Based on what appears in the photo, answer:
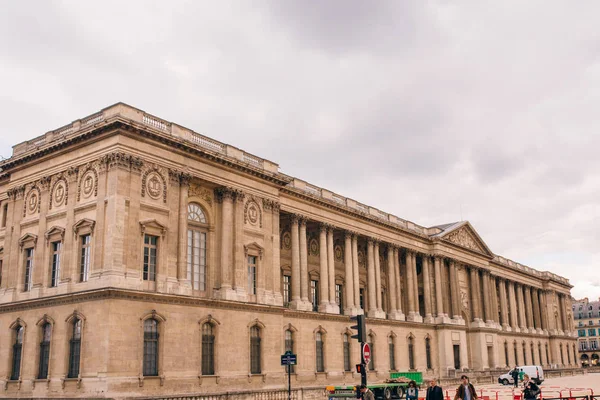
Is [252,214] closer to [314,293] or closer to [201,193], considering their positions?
[201,193]

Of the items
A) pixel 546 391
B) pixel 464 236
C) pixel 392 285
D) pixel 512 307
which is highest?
pixel 464 236

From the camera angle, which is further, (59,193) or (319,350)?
(319,350)

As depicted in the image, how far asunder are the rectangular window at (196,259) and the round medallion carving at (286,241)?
11570mm

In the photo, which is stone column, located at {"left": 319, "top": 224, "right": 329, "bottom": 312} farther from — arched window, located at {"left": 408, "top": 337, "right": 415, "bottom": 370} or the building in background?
the building in background

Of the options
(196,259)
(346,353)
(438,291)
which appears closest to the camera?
(196,259)

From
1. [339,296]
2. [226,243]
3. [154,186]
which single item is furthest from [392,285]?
[154,186]

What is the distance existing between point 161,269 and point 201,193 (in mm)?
6539

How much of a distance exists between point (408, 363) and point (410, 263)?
10282 millimetres

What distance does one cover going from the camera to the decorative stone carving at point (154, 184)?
3703 centimetres

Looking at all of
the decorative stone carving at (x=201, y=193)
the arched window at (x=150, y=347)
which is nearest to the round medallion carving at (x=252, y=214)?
the decorative stone carving at (x=201, y=193)

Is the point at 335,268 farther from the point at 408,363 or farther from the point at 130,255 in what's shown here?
the point at 130,255

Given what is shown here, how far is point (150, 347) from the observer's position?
35.3m

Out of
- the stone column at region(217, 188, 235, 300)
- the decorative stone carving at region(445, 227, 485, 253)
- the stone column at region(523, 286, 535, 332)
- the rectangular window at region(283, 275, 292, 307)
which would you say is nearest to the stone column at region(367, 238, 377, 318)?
the rectangular window at region(283, 275, 292, 307)

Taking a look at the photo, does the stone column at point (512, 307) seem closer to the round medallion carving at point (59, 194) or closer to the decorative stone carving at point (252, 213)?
the decorative stone carving at point (252, 213)
